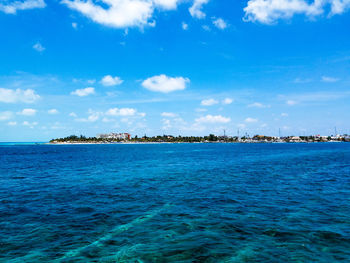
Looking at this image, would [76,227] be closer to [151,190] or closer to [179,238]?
[179,238]

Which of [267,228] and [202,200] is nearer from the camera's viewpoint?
[267,228]

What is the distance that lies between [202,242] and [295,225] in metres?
8.69

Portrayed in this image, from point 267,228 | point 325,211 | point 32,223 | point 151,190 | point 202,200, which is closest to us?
point 267,228

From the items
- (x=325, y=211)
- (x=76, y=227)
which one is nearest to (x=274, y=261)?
(x=325, y=211)

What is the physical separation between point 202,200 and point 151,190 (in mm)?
9148

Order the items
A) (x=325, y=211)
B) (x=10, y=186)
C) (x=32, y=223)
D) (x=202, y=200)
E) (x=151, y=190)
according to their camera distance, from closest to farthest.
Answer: (x=32, y=223), (x=325, y=211), (x=202, y=200), (x=151, y=190), (x=10, y=186)

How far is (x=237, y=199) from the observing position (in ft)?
88.9

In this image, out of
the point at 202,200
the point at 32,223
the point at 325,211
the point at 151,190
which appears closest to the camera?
the point at 32,223

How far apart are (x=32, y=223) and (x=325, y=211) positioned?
28.0m

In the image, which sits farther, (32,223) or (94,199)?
(94,199)

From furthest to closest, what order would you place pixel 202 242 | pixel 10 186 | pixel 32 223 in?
pixel 10 186 → pixel 32 223 → pixel 202 242

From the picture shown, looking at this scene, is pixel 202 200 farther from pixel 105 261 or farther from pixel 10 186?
pixel 10 186

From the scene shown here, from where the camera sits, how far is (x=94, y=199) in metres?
27.7

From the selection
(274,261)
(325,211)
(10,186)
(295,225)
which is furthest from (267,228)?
(10,186)
